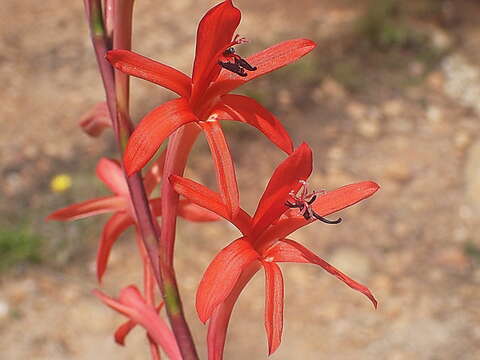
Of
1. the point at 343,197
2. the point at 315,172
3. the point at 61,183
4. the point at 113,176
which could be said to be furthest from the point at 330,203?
the point at 315,172

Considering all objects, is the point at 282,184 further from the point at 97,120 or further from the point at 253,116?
the point at 97,120

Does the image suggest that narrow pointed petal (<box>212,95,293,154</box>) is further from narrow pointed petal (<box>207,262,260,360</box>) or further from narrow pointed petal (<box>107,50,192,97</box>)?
narrow pointed petal (<box>207,262,260,360</box>)

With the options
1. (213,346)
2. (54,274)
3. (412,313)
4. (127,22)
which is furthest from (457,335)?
(127,22)

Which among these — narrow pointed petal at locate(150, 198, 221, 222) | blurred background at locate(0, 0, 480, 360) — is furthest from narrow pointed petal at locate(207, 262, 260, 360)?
blurred background at locate(0, 0, 480, 360)

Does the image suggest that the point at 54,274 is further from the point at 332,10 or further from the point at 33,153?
the point at 332,10

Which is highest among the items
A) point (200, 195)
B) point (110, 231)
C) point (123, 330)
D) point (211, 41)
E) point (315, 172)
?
point (211, 41)

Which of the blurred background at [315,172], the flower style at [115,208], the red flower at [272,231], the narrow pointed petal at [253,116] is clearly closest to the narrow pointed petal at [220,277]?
the red flower at [272,231]
